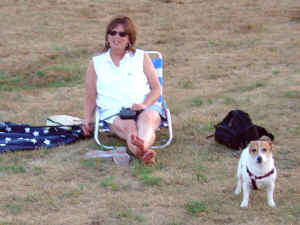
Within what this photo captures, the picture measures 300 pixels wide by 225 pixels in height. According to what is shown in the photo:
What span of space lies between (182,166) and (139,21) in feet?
27.4

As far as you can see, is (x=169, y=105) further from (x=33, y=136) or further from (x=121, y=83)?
(x=33, y=136)

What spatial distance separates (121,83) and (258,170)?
172 cm

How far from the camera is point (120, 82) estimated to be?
4.57 m

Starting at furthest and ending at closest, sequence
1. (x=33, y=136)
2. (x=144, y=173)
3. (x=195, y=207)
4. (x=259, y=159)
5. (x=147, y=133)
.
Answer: (x=33, y=136), (x=147, y=133), (x=144, y=173), (x=195, y=207), (x=259, y=159)

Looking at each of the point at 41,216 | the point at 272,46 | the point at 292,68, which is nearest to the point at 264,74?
the point at 292,68

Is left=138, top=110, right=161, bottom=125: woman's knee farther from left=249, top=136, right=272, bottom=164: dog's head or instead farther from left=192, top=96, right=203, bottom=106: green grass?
left=192, top=96, right=203, bottom=106: green grass

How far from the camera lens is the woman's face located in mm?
4438

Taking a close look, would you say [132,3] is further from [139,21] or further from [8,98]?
[8,98]

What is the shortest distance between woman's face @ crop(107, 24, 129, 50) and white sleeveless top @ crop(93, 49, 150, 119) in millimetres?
133

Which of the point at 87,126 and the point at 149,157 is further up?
the point at 87,126

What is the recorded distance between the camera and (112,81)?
15.0 ft

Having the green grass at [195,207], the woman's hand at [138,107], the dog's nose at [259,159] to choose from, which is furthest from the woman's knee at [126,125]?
the dog's nose at [259,159]

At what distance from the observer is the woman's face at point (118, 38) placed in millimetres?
4438

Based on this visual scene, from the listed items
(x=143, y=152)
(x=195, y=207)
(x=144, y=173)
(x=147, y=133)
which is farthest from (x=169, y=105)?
(x=195, y=207)
